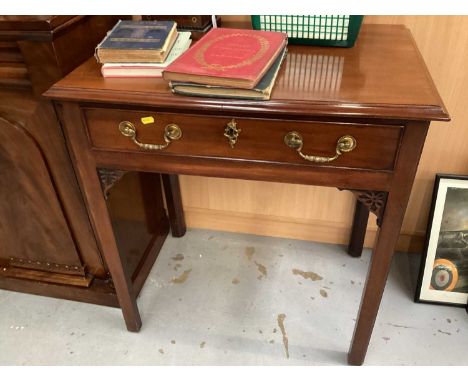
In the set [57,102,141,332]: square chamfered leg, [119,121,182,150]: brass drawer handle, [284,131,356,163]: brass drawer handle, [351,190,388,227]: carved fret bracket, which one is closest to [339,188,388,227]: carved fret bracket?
[351,190,388,227]: carved fret bracket

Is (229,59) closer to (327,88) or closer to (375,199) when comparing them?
(327,88)

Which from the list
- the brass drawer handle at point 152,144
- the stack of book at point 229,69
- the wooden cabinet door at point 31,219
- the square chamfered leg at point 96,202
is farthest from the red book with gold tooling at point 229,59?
the wooden cabinet door at point 31,219

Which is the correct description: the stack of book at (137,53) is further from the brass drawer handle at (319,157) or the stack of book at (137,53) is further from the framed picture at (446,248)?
the framed picture at (446,248)

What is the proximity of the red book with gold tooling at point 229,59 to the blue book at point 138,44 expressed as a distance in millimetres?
62

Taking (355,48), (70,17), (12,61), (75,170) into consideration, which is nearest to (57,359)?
(75,170)

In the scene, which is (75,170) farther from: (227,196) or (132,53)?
(227,196)

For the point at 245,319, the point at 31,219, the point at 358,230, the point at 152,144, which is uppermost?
the point at 152,144

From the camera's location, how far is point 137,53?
0.87m

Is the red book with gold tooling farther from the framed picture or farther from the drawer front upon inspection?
the framed picture

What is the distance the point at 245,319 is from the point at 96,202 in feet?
1.98

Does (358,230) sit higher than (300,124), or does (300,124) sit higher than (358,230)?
(300,124)

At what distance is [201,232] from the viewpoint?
1657 millimetres

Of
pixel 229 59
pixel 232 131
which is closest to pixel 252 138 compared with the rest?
pixel 232 131
